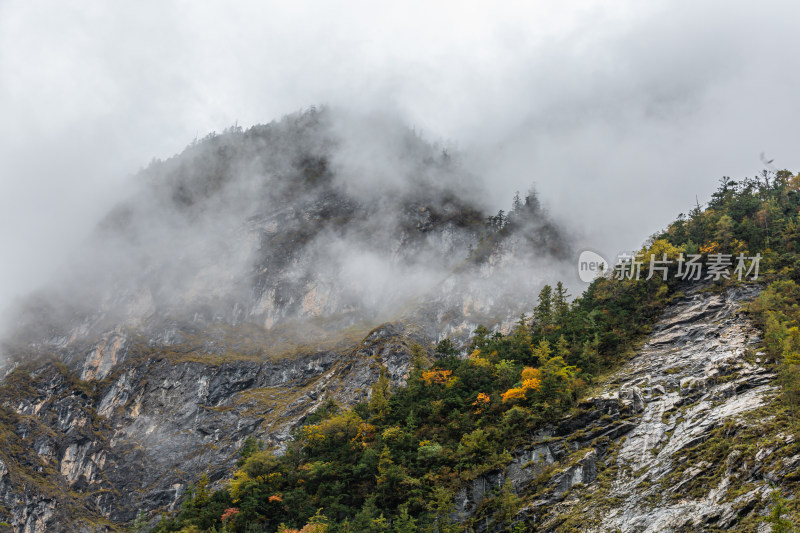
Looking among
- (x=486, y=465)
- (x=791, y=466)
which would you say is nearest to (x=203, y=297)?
(x=486, y=465)

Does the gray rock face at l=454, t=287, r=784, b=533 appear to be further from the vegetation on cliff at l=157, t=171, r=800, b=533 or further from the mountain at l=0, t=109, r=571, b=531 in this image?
the mountain at l=0, t=109, r=571, b=531

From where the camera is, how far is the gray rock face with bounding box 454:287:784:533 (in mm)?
40781

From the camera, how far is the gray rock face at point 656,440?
40781 mm

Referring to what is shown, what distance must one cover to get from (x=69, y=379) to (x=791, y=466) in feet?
480

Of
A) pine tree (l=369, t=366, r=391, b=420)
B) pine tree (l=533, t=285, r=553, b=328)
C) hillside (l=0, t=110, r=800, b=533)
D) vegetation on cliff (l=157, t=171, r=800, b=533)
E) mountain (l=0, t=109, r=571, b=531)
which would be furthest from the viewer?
mountain (l=0, t=109, r=571, b=531)

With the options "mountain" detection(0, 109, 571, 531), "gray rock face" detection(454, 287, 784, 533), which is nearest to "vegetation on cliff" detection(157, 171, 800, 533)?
"gray rock face" detection(454, 287, 784, 533)

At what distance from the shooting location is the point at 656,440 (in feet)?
163

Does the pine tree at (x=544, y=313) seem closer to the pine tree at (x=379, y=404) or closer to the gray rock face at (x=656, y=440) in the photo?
the gray rock face at (x=656, y=440)

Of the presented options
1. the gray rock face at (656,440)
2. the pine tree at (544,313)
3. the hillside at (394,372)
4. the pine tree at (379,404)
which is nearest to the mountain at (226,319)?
the hillside at (394,372)

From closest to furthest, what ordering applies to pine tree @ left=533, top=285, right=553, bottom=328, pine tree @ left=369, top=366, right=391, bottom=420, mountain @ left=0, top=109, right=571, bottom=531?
1. pine tree @ left=369, top=366, right=391, bottom=420
2. pine tree @ left=533, top=285, right=553, bottom=328
3. mountain @ left=0, top=109, right=571, bottom=531

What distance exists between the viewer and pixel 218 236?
184500 millimetres

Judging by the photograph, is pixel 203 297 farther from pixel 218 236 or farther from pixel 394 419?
pixel 394 419

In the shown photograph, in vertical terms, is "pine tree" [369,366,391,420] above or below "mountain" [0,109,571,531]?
below

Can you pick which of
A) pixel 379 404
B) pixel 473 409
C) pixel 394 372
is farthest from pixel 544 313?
pixel 394 372
